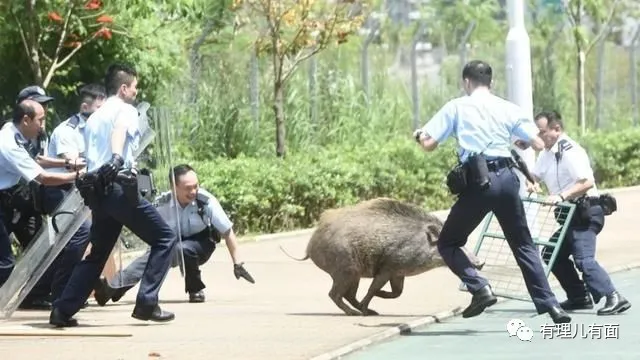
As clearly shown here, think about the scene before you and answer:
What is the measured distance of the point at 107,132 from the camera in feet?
37.3

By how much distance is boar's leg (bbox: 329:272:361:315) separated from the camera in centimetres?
1250

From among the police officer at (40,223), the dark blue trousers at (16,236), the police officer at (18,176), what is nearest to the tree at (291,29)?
the police officer at (40,223)

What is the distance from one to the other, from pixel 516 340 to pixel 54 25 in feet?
24.0

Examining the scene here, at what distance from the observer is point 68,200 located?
1235 cm

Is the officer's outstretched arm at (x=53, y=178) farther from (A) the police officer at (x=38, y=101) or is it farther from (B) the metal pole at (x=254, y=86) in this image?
(B) the metal pole at (x=254, y=86)

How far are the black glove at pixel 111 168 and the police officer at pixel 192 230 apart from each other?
190cm

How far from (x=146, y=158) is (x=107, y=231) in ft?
4.78

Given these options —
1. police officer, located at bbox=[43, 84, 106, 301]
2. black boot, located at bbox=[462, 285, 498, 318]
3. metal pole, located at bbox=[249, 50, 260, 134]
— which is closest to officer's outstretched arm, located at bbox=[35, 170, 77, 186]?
police officer, located at bbox=[43, 84, 106, 301]

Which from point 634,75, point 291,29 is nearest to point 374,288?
point 291,29

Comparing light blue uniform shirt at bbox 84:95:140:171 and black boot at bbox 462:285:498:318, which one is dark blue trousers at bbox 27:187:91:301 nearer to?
light blue uniform shirt at bbox 84:95:140:171

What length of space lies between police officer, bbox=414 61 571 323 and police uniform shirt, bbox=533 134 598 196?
1101 millimetres

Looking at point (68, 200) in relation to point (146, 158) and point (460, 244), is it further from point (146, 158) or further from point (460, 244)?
point (460, 244)

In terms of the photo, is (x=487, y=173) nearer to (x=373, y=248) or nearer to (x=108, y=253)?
(x=373, y=248)

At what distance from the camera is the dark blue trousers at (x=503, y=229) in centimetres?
1139
